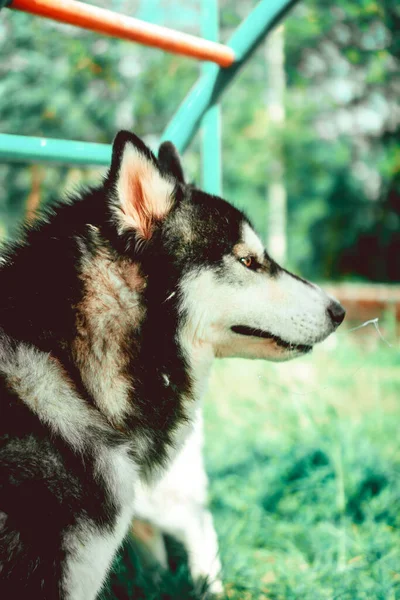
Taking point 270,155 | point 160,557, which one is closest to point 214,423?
point 160,557

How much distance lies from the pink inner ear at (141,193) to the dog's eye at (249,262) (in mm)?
307

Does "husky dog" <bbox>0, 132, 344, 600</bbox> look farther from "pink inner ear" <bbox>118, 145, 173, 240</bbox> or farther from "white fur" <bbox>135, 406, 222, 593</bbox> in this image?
"white fur" <bbox>135, 406, 222, 593</bbox>

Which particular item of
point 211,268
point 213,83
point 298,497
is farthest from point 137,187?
point 298,497

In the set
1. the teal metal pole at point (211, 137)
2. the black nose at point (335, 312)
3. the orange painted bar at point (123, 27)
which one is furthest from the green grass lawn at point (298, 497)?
the orange painted bar at point (123, 27)

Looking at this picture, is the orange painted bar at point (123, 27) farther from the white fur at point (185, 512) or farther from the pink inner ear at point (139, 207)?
the white fur at point (185, 512)

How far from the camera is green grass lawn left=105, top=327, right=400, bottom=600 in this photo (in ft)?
7.30

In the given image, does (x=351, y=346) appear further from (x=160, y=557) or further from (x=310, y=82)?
(x=310, y=82)

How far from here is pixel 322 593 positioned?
218cm

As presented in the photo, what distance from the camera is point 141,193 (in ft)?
5.73

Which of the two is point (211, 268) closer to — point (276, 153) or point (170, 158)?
point (170, 158)

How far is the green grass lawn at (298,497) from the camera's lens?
7.30ft

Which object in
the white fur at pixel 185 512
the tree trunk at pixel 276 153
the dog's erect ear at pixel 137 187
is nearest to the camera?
the dog's erect ear at pixel 137 187

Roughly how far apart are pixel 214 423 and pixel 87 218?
8.72 feet

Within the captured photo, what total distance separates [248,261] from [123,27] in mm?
1004
